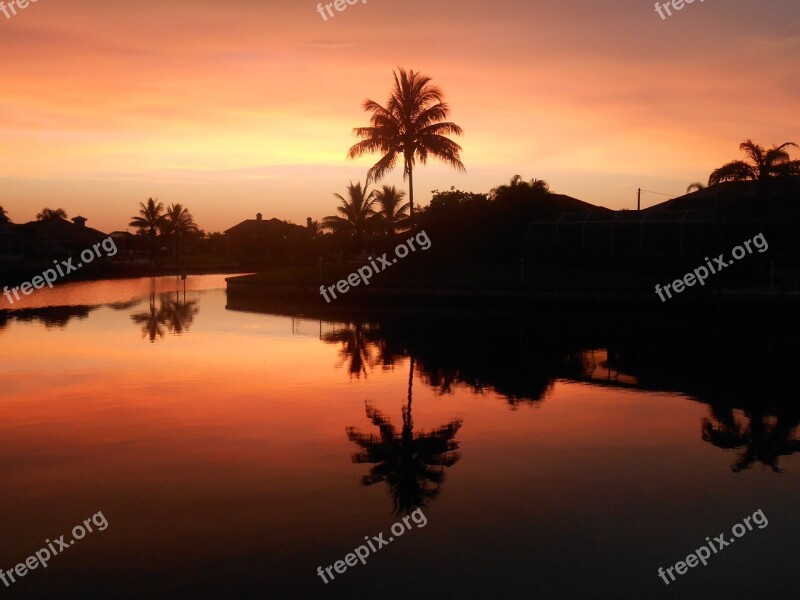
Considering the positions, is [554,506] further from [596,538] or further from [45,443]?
[45,443]

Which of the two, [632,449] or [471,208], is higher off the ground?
[471,208]

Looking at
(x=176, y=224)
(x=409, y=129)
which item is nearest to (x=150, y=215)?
(x=176, y=224)

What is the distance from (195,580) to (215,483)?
7.58ft

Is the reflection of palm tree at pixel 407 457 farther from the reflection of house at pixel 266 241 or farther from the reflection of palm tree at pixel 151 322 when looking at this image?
the reflection of house at pixel 266 241

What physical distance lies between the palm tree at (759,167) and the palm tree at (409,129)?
13.7 meters

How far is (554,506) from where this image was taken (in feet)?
24.4

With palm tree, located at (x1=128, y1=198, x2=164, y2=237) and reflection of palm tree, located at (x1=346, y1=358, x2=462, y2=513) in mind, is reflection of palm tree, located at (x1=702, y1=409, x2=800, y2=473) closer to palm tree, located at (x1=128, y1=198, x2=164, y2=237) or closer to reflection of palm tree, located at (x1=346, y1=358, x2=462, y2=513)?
reflection of palm tree, located at (x1=346, y1=358, x2=462, y2=513)

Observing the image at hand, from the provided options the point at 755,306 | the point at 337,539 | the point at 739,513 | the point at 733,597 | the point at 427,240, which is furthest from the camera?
the point at 427,240

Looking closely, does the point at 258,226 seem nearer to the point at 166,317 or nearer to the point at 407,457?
the point at 166,317

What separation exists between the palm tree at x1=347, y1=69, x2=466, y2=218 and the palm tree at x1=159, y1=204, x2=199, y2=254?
5278 centimetres

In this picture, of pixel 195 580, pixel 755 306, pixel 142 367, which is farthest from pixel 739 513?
pixel 755 306

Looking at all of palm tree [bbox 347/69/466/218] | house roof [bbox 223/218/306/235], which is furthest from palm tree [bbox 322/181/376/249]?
house roof [bbox 223/218/306/235]

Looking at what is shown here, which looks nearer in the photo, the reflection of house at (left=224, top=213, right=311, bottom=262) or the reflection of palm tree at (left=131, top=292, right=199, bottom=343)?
the reflection of palm tree at (left=131, top=292, right=199, bottom=343)

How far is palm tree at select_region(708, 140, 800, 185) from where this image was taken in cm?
3194
